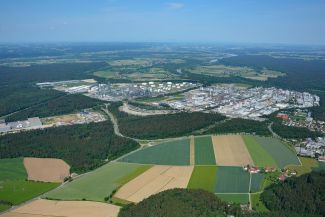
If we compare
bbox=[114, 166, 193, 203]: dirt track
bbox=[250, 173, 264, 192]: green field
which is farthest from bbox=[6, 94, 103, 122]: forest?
bbox=[250, 173, 264, 192]: green field

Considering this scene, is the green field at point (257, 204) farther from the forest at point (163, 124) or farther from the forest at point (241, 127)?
the forest at point (241, 127)

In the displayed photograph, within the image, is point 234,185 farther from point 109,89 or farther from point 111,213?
point 109,89

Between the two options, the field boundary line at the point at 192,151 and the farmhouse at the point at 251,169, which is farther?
the field boundary line at the point at 192,151

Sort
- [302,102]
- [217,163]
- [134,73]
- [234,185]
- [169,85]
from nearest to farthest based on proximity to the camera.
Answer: [234,185], [217,163], [302,102], [169,85], [134,73]

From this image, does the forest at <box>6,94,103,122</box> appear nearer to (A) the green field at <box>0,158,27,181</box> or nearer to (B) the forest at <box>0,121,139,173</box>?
(B) the forest at <box>0,121,139,173</box>

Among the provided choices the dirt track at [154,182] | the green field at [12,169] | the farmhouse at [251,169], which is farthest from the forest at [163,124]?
the green field at [12,169]

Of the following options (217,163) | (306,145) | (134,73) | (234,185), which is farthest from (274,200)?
(134,73)
